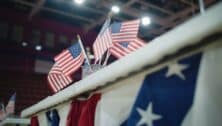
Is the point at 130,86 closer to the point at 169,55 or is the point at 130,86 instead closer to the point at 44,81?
the point at 169,55

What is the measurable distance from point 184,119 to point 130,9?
8671 mm

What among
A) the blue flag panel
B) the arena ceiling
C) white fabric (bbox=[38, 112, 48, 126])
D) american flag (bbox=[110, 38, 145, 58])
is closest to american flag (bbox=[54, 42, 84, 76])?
american flag (bbox=[110, 38, 145, 58])

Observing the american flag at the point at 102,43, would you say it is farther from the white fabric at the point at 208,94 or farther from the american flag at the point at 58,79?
the white fabric at the point at 208,94

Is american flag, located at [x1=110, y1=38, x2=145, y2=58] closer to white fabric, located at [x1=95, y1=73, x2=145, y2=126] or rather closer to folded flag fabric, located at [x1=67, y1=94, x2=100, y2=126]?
folded flag fabric, located at [x1=67, y1=94, x2=100, y2=126]

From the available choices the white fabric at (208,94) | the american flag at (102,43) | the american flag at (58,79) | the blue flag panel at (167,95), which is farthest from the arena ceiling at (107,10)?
the white fabric at (208,94)

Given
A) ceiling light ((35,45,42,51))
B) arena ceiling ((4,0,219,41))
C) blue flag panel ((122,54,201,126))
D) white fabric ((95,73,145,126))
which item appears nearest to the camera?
blue flag panel ((122,54,201,126))

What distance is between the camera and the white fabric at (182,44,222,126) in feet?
2.80

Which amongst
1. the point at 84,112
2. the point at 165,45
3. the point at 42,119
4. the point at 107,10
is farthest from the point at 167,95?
the point at 107,10

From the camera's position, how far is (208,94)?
884 mm

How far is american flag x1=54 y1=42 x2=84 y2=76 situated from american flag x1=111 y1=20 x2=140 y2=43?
41 cm

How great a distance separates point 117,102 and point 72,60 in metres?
1.97

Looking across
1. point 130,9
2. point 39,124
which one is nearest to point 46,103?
point 39,124

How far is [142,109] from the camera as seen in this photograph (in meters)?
1.12

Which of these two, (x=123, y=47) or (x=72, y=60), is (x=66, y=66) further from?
(x=123, y=47)
